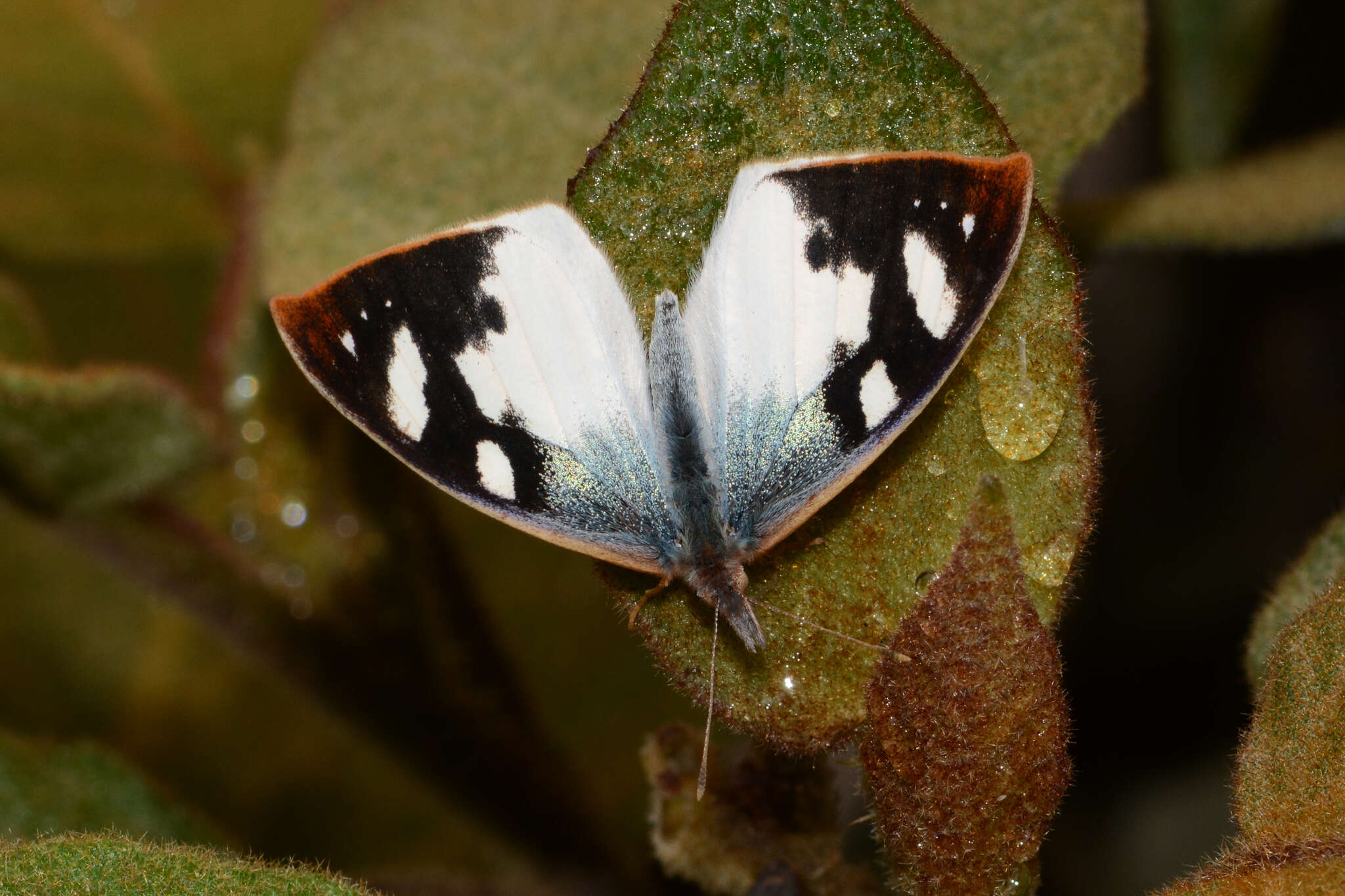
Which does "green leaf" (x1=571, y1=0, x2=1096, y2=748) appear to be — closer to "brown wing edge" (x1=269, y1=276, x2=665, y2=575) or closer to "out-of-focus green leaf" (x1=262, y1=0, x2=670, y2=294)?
"brown wing edge" (x1=269, y1=276, x2=665, y2=575)

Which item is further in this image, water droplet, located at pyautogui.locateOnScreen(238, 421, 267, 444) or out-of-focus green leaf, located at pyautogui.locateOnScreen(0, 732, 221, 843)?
water droplet, located at pyautogui.locateOnScreen(238, 421, 267, 444)

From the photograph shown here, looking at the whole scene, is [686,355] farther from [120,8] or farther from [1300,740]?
[120,8]

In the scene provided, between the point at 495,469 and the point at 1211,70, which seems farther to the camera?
the point at 1211,70

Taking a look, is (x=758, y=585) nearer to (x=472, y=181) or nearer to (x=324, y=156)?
(x=472, y=181)

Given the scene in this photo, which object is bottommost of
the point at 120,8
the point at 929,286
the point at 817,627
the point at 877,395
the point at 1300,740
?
the point at 1300,740

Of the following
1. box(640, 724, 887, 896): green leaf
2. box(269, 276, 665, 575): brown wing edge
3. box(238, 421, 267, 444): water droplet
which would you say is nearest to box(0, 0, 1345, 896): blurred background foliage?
box(238, 421, 267, 444): water droplet

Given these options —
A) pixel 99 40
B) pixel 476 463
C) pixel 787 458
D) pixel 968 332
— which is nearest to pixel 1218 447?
pixel 787 458

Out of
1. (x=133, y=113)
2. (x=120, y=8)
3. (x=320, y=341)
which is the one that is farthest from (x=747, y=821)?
(x=120, y=8)
